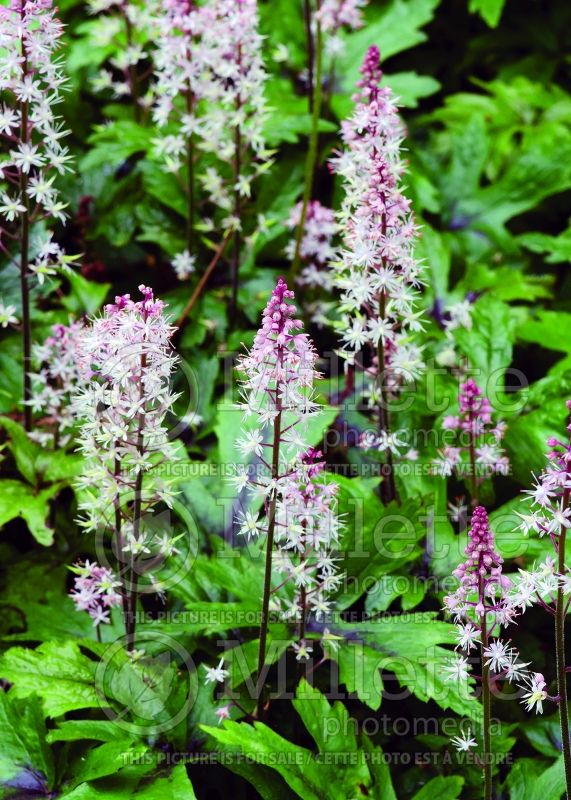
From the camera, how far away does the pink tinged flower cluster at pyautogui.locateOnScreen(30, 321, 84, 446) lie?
11.5ft

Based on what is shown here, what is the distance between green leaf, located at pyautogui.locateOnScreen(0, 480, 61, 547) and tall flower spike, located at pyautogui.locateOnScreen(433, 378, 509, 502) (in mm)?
1377

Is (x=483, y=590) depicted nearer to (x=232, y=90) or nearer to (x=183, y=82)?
(x=232, y=90)

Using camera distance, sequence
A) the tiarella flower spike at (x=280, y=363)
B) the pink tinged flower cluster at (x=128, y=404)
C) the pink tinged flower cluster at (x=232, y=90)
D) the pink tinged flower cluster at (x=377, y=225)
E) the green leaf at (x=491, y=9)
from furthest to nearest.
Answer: the green leaf at (x=491, y=9)
the pink tinged flower cluster at (x=232, y=90)
the pink tinged flower cluster at (x=377, y=225)
the pink tinged flower cluster at (x=128, y=404)
the tiarella flower spike at (x=280, y=363)

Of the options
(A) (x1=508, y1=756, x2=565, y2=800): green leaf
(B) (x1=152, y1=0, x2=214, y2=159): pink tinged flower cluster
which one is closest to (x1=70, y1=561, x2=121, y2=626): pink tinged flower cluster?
(A) (x1=508, y1=756, x2=565, y2=800): green leaf

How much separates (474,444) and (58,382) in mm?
1625

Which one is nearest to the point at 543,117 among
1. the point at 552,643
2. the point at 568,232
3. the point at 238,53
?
the point at 568,232

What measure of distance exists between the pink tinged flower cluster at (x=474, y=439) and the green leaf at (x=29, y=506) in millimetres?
1377

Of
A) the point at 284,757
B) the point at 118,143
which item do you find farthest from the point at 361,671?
the point at 118,143

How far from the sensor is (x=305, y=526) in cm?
269

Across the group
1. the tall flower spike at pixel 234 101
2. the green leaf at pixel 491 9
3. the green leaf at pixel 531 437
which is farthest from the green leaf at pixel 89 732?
the green leaf at pixel 491 9

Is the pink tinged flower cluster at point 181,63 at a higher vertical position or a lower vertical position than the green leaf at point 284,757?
higher

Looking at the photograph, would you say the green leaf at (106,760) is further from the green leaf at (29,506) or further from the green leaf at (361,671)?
the green leaf at (29,506)

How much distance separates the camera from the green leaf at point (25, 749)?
268 centimetres

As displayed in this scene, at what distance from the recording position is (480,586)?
2.32 m
